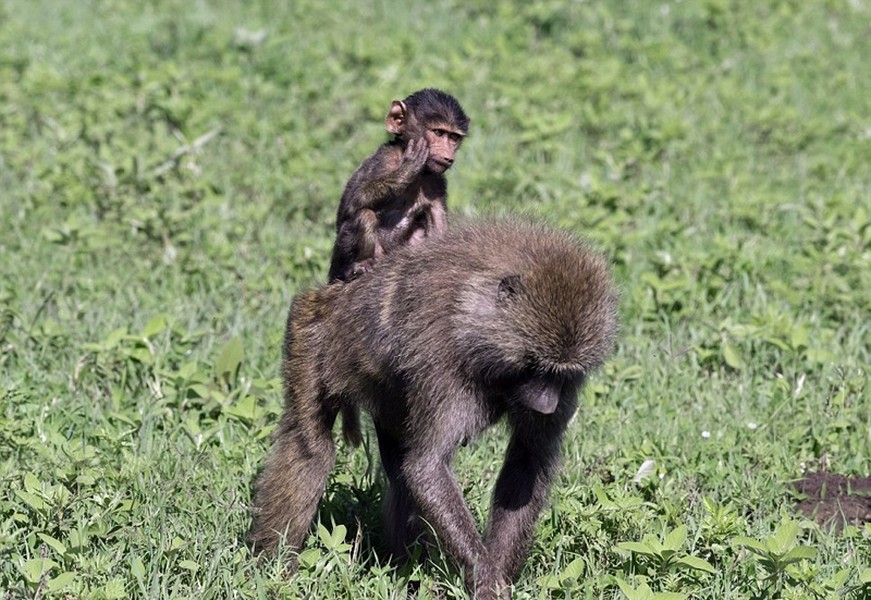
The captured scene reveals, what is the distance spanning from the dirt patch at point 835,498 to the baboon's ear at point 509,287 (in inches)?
65.2

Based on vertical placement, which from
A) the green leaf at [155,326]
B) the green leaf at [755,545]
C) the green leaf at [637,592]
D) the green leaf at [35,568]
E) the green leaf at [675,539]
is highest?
the green leaf at [755,545]

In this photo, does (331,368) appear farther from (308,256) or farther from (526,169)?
(526,169)

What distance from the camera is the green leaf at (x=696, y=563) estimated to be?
13.6 ft

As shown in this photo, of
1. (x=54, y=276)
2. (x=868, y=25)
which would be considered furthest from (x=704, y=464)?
(x=868, y=25)

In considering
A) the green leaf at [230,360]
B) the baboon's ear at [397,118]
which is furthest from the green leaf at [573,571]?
the green leaf at [230,360]

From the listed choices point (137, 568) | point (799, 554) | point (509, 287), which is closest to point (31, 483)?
point (137, 568)

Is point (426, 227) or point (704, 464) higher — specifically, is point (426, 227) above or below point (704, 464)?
above

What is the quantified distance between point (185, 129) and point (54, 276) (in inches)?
83.2

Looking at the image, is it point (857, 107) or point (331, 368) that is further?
point (857, 107)

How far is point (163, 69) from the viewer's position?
9242mm

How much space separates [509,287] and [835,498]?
6.10 ft

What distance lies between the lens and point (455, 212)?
497 centimetres

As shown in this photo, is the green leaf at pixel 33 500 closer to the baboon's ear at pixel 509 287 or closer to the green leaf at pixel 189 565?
the green leaf at pixel 189 565

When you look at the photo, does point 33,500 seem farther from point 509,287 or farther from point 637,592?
point 637,592
